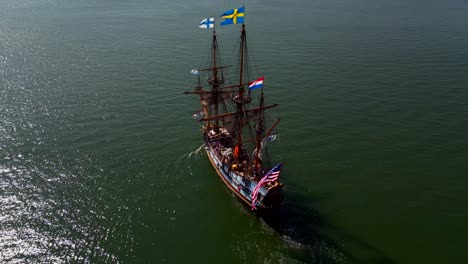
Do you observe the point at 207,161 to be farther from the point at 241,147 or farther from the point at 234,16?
the point at 234,16

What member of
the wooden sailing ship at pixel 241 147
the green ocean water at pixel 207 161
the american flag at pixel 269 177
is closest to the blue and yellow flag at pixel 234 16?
the wooden sailing ship at pixel 241 147

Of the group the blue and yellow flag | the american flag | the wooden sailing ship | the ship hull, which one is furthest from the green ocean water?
the blue and yellow flag

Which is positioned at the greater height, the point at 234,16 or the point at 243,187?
the point at 234,16

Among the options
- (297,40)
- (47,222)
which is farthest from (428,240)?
(297,40)

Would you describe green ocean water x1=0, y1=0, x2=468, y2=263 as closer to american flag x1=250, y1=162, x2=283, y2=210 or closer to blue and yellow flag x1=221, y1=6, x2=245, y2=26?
american flag x1=250, y1=162, x2=283, y2=210

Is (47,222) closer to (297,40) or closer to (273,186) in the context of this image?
(273,186)

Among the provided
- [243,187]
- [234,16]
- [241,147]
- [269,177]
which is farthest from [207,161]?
[234,16]
